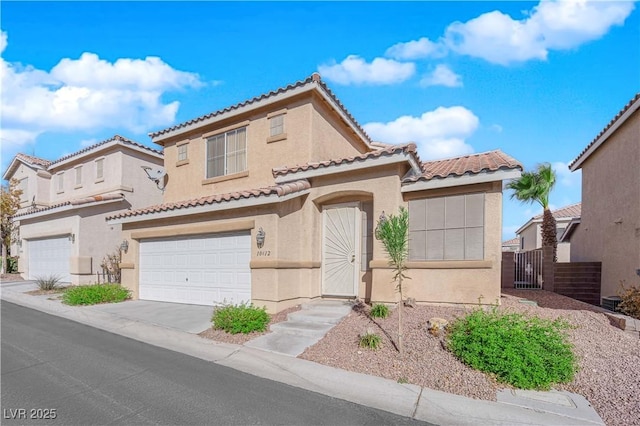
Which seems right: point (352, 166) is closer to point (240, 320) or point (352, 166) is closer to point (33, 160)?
point (240, 320)

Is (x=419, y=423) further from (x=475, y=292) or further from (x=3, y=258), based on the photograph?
(x=3, y=258)

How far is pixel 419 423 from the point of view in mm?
4438

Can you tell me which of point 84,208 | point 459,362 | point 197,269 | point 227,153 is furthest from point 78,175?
point 459,362

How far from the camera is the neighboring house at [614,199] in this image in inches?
395

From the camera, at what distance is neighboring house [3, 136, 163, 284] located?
16.4m

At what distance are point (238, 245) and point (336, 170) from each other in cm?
374

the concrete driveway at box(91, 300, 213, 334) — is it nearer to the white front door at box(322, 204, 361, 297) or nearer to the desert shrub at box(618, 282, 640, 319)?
the white front door at box(322, 204, 361, 297)

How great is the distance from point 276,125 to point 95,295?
8650 mm

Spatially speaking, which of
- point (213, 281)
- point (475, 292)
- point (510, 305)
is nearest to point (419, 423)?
point (475, 292)

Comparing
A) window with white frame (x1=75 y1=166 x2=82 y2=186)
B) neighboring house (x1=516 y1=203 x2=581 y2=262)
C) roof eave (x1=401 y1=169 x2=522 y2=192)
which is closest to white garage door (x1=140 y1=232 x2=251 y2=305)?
roof eave (x1=401 y1=169 x2=522 y2=192)

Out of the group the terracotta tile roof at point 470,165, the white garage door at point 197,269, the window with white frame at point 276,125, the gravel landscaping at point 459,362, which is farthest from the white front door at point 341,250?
the window with white frame at point 276,125

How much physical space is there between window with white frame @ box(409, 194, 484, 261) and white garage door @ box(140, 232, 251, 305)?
4.83m

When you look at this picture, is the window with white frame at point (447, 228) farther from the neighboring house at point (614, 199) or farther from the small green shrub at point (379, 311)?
the neighboring house at point (614, 199)

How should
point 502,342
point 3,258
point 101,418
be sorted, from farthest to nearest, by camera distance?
point 3,258, point 502,342, point 101,418
